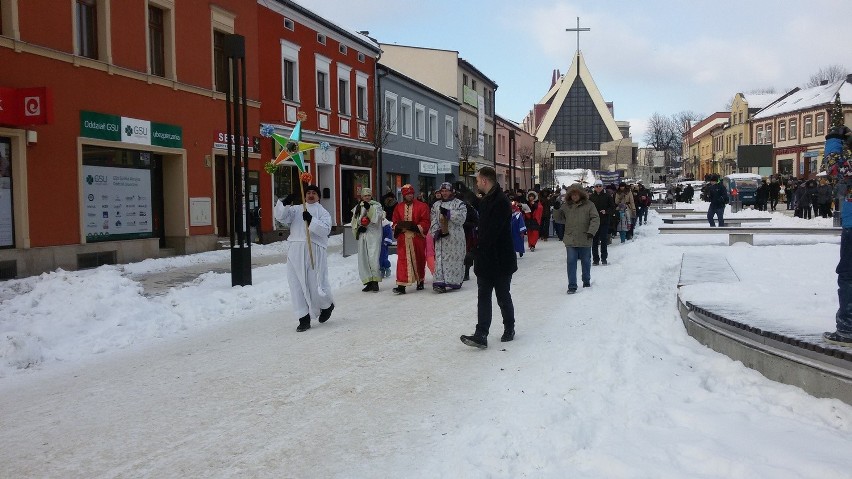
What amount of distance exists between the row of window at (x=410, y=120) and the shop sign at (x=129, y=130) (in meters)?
11.6

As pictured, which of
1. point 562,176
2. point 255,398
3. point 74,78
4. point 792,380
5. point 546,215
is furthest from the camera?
point 562,176

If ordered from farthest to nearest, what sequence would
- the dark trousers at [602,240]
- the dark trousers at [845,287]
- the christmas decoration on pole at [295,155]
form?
the dark trousers at [602,240] < the christmas decoration on pole at [295,155] < the dark trousers at [845,287]

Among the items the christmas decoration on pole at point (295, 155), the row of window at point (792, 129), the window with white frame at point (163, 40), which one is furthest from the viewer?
the row of window at point (792, 129)

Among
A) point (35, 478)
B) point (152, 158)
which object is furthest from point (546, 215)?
point (35, 478)

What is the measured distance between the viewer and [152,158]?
1670 centimetres

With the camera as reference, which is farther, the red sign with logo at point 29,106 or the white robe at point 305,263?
the red sign with logo at point 29,106

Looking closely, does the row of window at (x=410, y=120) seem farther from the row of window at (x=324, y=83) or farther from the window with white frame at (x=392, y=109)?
the row of window at (x=324, y=83)

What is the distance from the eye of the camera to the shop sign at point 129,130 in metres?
14.4

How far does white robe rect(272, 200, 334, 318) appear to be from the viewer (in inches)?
332

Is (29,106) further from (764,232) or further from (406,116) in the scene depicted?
(406,116)

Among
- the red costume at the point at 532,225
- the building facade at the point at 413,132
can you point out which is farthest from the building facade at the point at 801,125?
the red costume at the point at 532,225

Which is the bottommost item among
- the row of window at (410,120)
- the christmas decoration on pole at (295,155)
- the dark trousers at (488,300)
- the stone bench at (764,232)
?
the dark trousers at (488,300)

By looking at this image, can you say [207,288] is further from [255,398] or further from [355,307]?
[255,398]

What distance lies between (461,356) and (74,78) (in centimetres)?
1131
